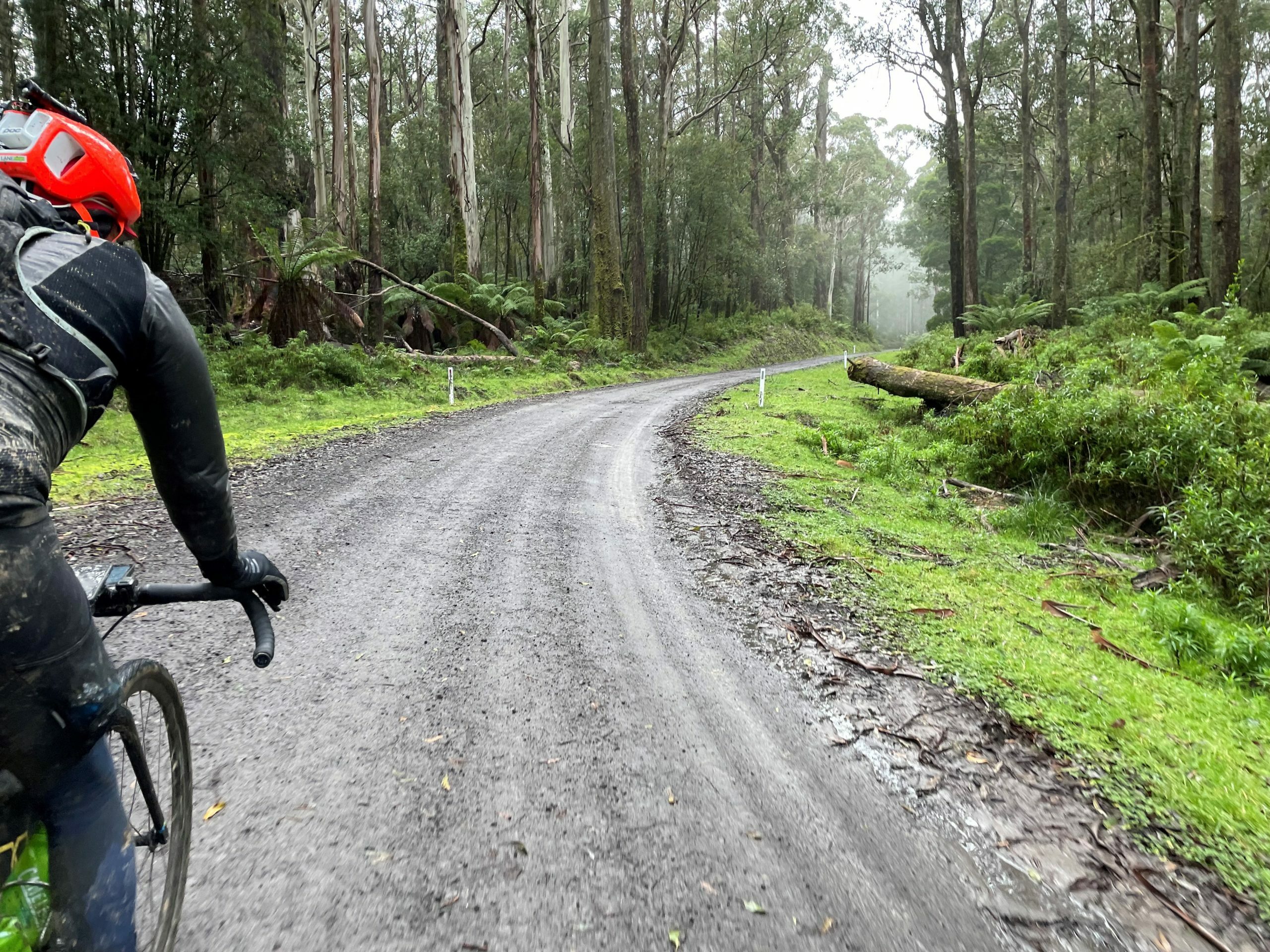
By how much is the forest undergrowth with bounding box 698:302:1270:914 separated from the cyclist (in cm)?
298

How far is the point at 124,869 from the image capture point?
50.3 inches

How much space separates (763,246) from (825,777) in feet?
124

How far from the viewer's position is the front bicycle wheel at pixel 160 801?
5.16 feet

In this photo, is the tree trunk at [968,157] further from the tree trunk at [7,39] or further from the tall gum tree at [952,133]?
the tree trunk at [7,39]

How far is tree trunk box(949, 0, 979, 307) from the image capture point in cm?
2272

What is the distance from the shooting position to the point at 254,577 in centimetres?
173

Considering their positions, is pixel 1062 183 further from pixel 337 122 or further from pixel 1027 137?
Answer: pixel 337 122

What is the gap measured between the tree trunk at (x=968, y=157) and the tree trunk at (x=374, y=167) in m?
18.0

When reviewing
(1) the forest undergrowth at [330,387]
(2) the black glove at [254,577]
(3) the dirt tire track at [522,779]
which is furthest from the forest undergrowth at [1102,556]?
(1) the forest undergrowth at [330,387]

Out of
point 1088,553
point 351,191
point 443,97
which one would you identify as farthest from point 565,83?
point 1088,553

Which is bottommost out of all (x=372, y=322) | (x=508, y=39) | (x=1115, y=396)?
(x=1115, y=396)

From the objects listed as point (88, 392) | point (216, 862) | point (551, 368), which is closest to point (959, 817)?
point (216, 862)

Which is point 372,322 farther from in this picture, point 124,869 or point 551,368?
point 124,869

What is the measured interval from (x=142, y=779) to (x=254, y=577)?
1.63 ft
